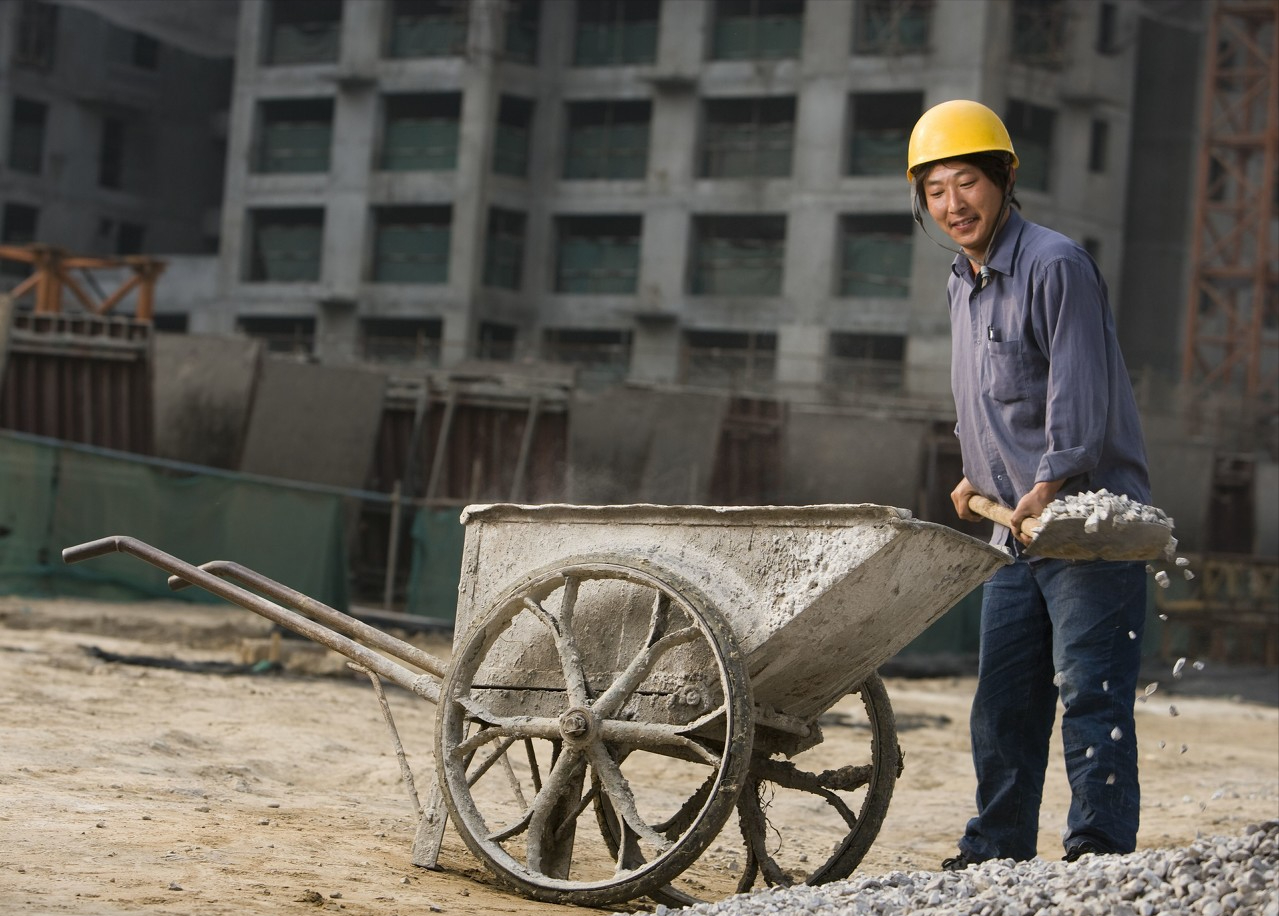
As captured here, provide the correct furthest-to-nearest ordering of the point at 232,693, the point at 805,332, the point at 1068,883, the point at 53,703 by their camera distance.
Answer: the point at 805,332, the point at 232,693, the point at 53,703, the point at 1068,883

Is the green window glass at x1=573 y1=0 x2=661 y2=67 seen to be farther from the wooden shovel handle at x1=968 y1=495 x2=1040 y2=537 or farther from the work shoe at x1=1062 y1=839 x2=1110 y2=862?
the work shoe at x1=1062 y1=839 x2=1110 y2=862

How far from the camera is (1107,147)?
1560 inches

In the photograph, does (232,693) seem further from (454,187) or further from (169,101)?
(169,101)

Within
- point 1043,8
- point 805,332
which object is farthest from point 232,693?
point 1043,8

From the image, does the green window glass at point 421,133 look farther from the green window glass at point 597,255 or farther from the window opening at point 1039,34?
the window opening at point 1039,34

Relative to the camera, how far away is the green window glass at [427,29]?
41562mm

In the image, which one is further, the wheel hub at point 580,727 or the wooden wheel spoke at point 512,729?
the wooden wheel spoke at point 512,729

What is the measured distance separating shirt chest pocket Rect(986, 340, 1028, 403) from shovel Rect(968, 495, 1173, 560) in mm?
442

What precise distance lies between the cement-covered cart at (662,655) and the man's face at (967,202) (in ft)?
3.14

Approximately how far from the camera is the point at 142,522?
1587 centimetres

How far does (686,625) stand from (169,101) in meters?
49.0

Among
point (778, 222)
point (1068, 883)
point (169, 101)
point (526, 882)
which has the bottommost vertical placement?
point (526, 882)

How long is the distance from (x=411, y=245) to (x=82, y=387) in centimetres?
2276

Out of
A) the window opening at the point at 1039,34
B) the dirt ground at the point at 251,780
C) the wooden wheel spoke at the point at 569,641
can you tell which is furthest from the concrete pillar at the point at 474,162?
the wooden wheel spoke at the point at 569,641
